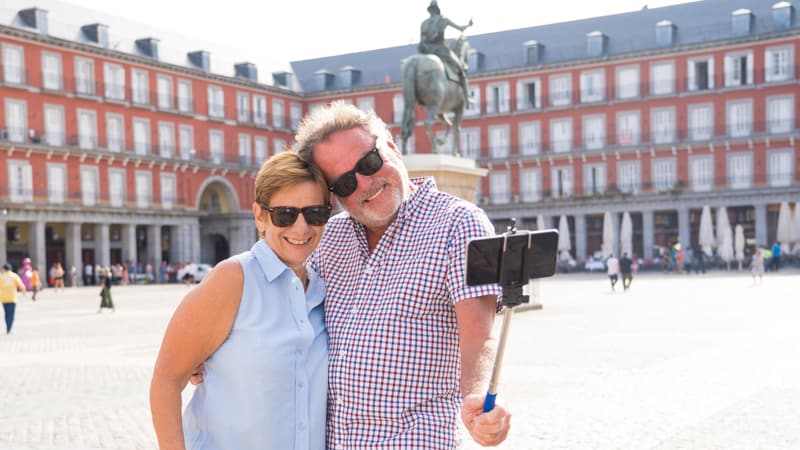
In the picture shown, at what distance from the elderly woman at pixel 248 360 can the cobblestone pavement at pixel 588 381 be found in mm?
3830

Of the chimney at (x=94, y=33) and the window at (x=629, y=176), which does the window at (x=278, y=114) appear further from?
the window at (x=629, y=176)

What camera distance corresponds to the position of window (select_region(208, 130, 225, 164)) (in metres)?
Result: 53.7

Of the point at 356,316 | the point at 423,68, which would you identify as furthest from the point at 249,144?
the point at 356,316

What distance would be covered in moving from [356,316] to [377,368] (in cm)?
16

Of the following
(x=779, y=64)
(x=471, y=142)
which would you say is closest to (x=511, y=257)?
(x=779, y=64)

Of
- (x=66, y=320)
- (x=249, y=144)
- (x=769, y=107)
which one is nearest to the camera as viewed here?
(x=66, y=320)

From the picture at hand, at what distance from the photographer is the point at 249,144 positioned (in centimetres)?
5650

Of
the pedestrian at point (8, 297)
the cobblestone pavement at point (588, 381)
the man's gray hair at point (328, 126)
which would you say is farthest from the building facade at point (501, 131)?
the man's gray hair at point (328, 126)

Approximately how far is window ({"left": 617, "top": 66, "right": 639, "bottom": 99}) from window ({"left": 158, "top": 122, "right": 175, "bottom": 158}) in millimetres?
26282

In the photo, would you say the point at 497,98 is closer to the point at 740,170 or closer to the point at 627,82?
the point at 627,82

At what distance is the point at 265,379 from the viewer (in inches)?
93.0

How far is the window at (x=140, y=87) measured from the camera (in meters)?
48.7

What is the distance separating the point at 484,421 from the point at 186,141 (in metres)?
52.0

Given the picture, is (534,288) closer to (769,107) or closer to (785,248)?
(785,248)
